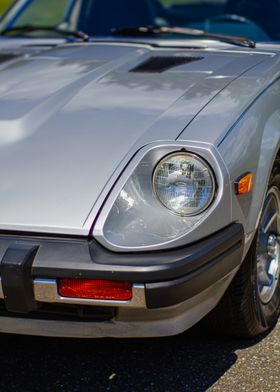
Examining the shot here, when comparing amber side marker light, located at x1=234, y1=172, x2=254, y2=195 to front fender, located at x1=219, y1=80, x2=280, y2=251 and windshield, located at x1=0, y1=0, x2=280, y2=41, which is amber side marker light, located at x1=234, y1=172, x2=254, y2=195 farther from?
windshield, located at x1=0, y1=0, x2=280, y2=41

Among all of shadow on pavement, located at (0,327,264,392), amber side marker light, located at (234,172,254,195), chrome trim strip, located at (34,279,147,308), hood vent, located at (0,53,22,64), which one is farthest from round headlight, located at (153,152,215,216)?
hood vent, located at (0,53,22,64)

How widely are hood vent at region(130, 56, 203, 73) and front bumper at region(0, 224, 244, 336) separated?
3.54 ft

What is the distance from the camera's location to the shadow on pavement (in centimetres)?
279

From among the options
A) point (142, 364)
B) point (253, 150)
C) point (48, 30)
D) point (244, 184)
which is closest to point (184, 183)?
point (244, 184)

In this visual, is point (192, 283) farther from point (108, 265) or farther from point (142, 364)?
point (142, 364)

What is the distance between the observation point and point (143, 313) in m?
2.53

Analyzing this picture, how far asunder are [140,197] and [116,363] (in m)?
0.74

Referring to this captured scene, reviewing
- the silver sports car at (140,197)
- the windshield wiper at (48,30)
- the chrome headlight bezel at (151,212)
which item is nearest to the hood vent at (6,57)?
the silver sports car at (140,197)

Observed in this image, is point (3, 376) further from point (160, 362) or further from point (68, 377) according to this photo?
point (160, 362)

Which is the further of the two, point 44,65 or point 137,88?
point 44,65

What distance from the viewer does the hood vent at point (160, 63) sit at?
11.1ft

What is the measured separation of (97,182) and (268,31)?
183 cm

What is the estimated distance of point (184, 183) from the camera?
2590mm

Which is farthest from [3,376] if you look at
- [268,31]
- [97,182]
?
[268,31]
